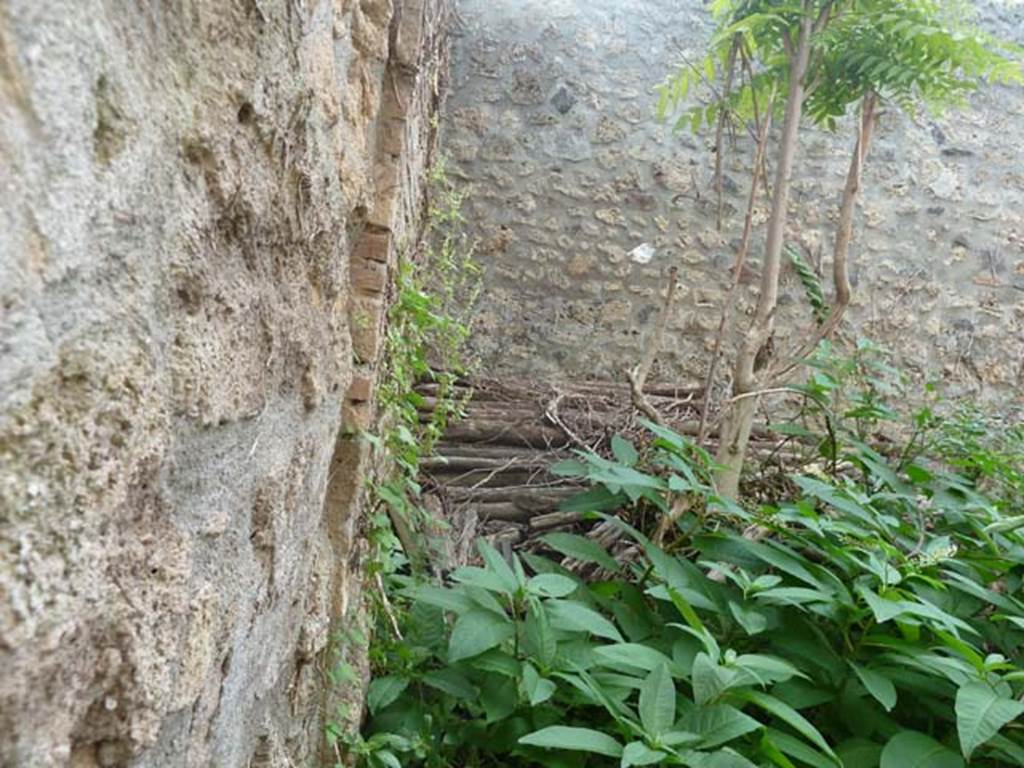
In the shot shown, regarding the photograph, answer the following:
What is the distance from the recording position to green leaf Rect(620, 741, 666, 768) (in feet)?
3.73

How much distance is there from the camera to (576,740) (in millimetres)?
1207

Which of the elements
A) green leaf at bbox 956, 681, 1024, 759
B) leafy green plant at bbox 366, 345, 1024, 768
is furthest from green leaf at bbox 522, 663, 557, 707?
green leaf at bbox 956, 681, 1024, 759

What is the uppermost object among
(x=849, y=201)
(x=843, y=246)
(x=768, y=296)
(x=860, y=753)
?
(x=849, y=201)

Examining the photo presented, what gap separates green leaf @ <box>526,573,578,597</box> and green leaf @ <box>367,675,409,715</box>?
0.92 feet

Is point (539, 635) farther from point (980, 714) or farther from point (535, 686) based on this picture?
point (980, 714)

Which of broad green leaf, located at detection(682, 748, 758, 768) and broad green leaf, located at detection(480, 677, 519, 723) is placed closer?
broad green leaf, located at detection(682, 748, 758, 768)

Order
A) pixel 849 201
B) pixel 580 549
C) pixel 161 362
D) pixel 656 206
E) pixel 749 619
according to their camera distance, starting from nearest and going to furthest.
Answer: pixel 161 362 < pixel 749 619 < pixel 580 549 < pixel 849 201 < pixel 656 206

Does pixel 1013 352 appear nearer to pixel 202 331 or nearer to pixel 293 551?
pixel 293 551

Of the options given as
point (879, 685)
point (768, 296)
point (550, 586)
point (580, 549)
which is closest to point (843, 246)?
point (768, 296)

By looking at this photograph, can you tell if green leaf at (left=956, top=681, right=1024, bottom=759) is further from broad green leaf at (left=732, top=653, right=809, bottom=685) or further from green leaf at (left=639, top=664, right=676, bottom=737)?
green leaf at (left=639, top=664, right=676, bottom=737)

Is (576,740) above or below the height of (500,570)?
below

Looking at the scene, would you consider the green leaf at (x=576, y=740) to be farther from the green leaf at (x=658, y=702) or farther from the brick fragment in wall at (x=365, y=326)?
the brick fragment in wall at (x=365, y=326)

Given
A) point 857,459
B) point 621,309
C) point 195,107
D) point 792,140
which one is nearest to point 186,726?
point 195,107

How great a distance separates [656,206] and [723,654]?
2.94 m
